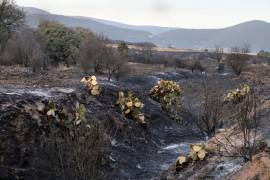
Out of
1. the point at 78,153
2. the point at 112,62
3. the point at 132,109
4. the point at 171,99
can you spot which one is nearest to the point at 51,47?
the point at 112,62

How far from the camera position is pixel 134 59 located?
90.2m

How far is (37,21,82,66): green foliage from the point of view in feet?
187

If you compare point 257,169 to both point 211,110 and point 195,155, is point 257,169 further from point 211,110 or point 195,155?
point 211,110

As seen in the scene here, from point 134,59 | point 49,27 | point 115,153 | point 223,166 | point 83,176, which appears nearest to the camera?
point 83,176

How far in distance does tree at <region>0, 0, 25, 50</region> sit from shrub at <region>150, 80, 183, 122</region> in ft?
43.6

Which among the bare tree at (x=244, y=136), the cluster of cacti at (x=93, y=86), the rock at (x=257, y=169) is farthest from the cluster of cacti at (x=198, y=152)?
the cluster of cacti at (x=93, y=86)

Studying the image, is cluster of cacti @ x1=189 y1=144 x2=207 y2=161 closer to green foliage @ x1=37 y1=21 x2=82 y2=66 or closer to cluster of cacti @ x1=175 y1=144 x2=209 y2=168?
cluster of cacti @ x1=175 y1=144 x2=209 y2=168

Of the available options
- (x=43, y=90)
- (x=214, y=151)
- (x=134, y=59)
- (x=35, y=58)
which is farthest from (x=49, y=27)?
(x=214, y=151)

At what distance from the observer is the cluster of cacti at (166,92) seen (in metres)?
30.2

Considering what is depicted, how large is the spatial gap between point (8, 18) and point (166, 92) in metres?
14.1

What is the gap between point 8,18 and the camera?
3750cm

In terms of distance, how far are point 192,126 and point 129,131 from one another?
25.1 feet

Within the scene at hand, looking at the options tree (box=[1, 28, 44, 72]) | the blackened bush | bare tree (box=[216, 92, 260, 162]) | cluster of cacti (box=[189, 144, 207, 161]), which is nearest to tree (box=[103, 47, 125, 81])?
tree (box=[1, 28, 44, 72])

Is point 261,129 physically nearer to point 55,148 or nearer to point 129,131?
point 129,131
